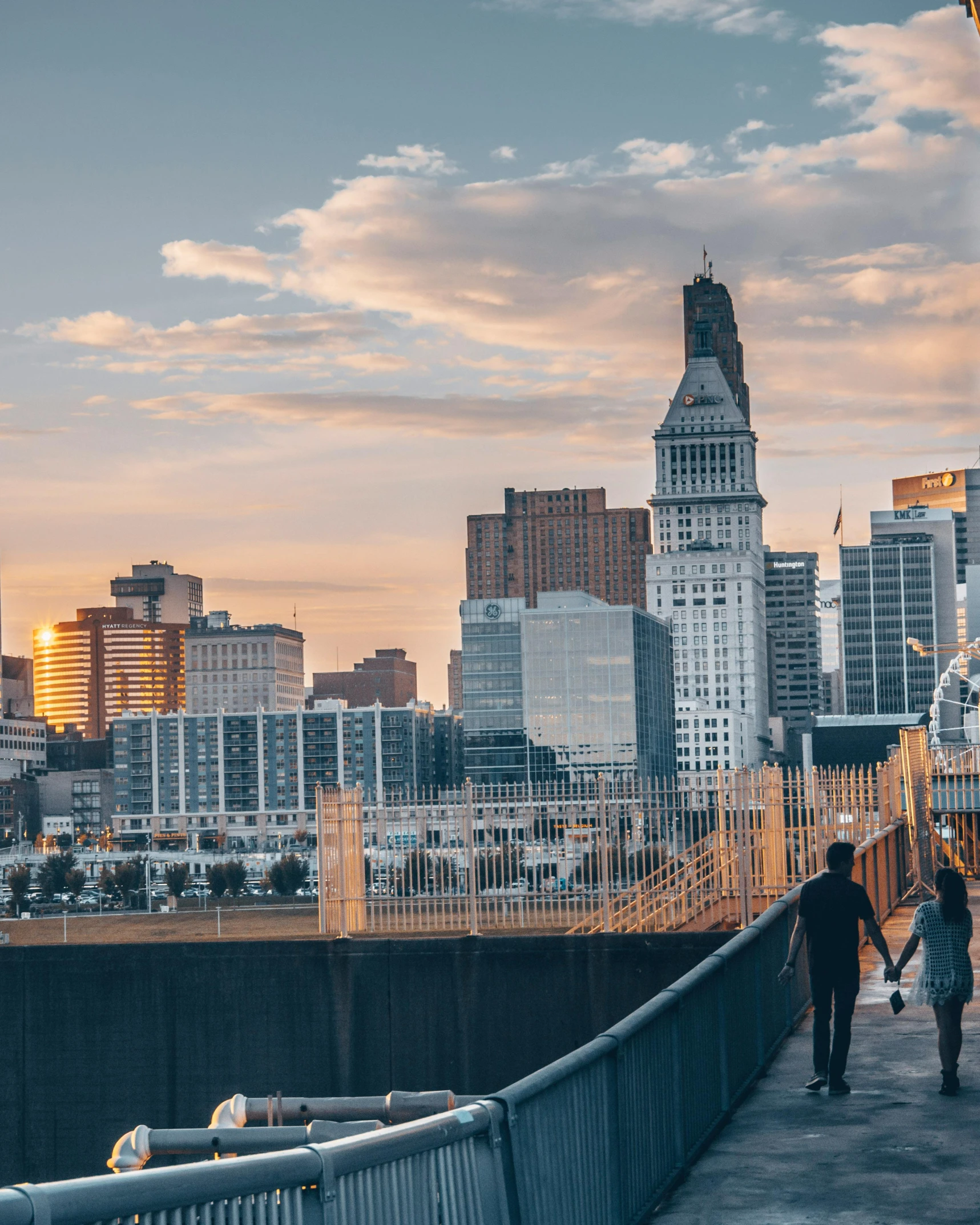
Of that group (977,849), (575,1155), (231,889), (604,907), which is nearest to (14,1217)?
(575,1155)

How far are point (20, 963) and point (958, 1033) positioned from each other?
14294 millimetres

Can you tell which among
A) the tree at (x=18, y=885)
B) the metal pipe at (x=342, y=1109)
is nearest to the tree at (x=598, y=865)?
the metal pipe at (x=342, y=1109)

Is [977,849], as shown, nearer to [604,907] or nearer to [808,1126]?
[604,907]

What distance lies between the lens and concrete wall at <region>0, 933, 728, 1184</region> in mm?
21047

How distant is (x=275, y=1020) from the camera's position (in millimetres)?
21359

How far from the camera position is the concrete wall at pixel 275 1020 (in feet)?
69.1

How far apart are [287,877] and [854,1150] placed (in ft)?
496

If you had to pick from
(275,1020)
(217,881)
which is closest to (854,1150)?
(275,1020)

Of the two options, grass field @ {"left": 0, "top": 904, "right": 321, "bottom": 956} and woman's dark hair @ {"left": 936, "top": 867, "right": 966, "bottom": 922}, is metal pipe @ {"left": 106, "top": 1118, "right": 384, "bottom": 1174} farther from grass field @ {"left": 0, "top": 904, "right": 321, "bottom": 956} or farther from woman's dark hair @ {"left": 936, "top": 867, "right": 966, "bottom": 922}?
grass field @ {"left": 0, "top": 904, "right": 321, "bottom": 956}

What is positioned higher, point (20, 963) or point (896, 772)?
point (896, 772)

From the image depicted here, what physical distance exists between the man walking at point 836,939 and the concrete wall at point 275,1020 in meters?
9.34

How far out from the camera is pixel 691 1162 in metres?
9.98

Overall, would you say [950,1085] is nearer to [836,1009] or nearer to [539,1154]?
[836,1009]

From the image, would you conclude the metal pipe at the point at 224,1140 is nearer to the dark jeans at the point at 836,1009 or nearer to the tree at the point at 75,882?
the dark jeans at the point at 836,1009
